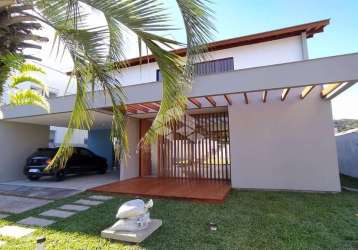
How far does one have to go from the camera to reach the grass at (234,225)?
3.69 m

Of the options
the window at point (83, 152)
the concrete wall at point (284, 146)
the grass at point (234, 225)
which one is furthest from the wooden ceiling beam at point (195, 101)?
the window at point (83, 152)

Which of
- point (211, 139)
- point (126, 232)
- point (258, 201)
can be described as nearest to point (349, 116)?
point (211, 139)

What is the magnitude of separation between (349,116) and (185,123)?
26.1m

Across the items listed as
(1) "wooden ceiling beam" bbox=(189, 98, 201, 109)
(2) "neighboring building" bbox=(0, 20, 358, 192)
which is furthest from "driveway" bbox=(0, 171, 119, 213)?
(1) "wooden ceiling beam" bbox=(189, 98, 201, 109)

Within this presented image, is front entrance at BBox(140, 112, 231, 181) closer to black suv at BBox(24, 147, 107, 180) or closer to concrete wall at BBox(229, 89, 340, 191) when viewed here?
concrete wall at BBox(229, 89, 340, 191)

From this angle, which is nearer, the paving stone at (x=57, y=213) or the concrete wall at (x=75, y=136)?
the paving stone at (x=57, y=213)

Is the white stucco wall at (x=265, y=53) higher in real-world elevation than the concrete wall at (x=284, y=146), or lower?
higher

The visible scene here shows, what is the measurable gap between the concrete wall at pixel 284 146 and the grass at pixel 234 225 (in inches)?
36.9

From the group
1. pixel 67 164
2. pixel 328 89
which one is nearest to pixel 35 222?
pixel 67 164

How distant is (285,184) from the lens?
7465 mm

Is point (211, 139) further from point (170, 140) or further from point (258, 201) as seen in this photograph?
point (258, 201)

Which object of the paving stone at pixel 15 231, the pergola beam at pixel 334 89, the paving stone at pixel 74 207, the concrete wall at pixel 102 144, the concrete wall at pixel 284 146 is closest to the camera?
the paving stone at pixel 15 231

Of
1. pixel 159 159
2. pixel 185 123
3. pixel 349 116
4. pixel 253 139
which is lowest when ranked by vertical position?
pixel 159 159

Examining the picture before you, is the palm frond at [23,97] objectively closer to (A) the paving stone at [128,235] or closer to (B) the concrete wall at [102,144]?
(A) the paving stone at [128,235]
